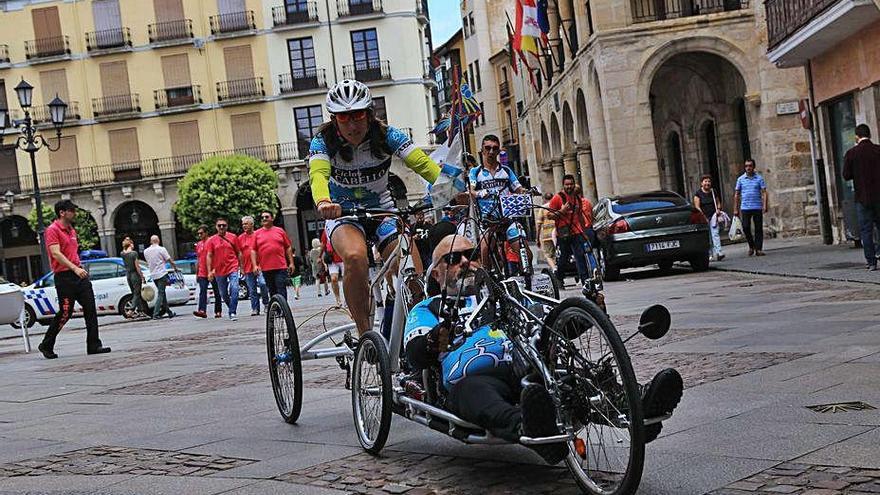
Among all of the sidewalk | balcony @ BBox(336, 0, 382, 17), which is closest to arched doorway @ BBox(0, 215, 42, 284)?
balcony @ BBox(336, 0, 382, 17)

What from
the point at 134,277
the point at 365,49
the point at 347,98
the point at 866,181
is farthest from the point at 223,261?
the point at 365,49

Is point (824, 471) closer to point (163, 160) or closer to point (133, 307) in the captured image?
point (133, 307)

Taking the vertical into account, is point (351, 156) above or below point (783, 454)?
above

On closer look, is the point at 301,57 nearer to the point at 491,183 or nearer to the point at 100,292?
the point at 100,292

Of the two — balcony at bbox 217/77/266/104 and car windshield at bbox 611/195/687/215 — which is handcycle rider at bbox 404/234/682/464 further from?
balcony at bbox 217/77/266/104

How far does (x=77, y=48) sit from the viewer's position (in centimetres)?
6216

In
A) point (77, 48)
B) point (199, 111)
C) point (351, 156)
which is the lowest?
point (351, 156)

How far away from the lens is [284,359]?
728 cm

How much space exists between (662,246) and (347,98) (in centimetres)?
1390

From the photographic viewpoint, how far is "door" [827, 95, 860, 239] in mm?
21359

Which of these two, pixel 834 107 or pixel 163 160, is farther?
pixel 163 160

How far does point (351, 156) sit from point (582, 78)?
1036 inches

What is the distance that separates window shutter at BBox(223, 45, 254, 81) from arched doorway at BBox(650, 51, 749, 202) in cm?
3099

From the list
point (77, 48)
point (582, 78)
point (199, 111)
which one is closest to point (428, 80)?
point (199, 111)
